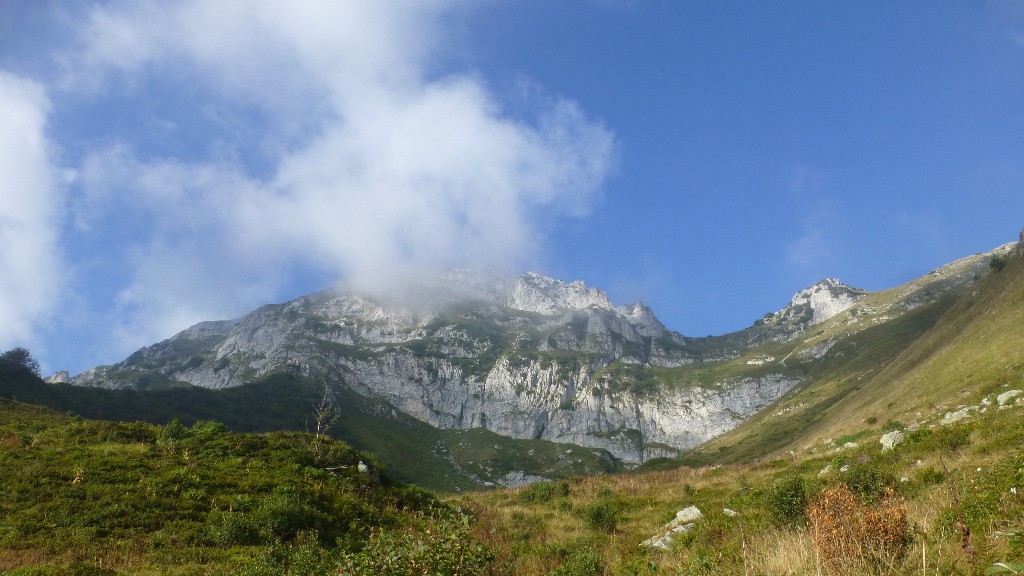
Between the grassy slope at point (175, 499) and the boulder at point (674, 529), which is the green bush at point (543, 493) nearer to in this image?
the grassy slope at point (175, 499)

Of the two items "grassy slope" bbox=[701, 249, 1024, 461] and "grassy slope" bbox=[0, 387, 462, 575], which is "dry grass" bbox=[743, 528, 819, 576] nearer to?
"grassy slope" bbox=[0, 387, 462, 575]

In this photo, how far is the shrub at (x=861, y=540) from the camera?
6.29 m

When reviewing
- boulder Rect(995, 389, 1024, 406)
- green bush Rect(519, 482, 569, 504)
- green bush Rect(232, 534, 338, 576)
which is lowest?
green bush Rect(519, 482, 569, 504)

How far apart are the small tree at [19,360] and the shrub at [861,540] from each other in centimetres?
16185

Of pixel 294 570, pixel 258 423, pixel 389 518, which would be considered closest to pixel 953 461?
pixel 294 570

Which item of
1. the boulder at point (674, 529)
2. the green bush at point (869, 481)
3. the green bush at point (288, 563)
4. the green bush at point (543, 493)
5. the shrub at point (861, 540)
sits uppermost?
the shrub at point (861, 540)

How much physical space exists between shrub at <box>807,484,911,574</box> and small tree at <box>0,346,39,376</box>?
162 meters

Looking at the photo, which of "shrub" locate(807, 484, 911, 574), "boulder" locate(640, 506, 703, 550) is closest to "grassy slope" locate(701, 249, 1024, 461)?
"boulder" locate(640, 506, 703, 550)

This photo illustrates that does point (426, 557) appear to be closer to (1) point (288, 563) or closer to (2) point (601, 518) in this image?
(1) point (288, 563)

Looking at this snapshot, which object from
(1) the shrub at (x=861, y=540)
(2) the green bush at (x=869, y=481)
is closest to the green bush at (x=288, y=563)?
(1) the shrub at (x=861, y=540)

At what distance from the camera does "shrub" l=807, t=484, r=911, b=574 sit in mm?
6289

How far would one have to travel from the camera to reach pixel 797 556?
697 cm

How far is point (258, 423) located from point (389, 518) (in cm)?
17848

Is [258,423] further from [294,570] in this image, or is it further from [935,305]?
[935,305]
